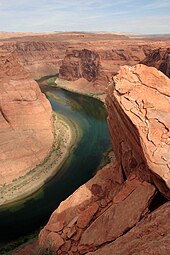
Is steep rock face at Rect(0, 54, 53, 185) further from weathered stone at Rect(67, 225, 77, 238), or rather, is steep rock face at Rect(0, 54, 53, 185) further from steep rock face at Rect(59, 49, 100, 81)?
steep rock face at Rect(59, 49, 100, 81)

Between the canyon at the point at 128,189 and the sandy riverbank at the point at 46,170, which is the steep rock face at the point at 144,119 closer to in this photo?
the canyon at the point at 128,189

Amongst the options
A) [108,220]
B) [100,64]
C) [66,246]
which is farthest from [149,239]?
[100,64]

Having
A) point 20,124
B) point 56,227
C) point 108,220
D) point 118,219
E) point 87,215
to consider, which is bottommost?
point 56,227

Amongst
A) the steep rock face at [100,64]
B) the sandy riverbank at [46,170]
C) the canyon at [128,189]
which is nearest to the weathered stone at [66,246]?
the canyon at [128,189]

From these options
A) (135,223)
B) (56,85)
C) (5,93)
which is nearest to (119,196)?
(135,223)

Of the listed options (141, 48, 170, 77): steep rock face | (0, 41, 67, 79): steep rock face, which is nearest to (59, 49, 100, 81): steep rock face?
(0, 41, 67, 79): steep rock face

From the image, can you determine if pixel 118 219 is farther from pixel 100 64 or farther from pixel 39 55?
pixel 39 55

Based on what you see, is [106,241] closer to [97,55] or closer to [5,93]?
[5,93]
